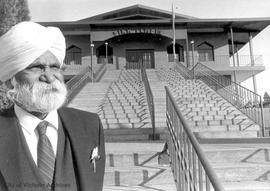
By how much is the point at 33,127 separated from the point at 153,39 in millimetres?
27818

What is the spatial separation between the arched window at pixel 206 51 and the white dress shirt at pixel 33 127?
28565 millimetres

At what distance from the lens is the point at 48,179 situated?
1.60 meters

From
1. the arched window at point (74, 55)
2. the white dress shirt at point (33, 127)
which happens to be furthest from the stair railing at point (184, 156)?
the arched window at point (74, 55)

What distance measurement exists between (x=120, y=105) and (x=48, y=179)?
964cm

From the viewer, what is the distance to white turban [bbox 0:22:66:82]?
172 centimetres

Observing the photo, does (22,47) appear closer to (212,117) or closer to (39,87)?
(39,87)

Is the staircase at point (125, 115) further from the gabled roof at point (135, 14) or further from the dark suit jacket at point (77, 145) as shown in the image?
the gabled roof at point (135, 14)

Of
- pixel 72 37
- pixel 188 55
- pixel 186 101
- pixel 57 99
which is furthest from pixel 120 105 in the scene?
pixel 72 37

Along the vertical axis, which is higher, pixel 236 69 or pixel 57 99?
pixel 236 69

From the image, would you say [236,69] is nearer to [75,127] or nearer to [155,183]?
[155,183]

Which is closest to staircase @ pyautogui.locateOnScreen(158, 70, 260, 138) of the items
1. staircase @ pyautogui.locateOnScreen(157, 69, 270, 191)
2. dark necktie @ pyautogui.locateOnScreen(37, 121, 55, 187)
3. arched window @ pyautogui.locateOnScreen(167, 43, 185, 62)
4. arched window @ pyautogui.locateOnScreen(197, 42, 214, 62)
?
staircase @ pyautogui.locateOnScreen(157, 69, 270, 191)

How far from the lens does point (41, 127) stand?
1.69m

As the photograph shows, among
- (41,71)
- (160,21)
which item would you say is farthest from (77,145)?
(160,21)

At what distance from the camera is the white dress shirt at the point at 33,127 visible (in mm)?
1675
